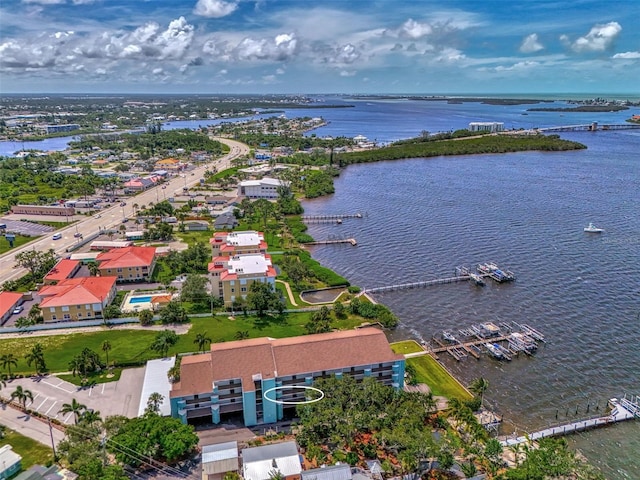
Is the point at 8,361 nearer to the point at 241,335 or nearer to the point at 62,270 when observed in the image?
the point at 241,335

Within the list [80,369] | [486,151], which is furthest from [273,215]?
[486,151]

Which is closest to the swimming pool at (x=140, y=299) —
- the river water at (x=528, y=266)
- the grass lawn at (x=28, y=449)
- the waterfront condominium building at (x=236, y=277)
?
the waterfront condominium building at (x=236, y=277)

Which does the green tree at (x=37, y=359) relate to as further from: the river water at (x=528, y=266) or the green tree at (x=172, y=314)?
the river water at (x=528, y=266)

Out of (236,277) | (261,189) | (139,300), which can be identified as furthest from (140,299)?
(261,189)

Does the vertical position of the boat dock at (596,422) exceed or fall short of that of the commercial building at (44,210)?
it falls short

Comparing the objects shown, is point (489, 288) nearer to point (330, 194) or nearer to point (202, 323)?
point (202, 323)
